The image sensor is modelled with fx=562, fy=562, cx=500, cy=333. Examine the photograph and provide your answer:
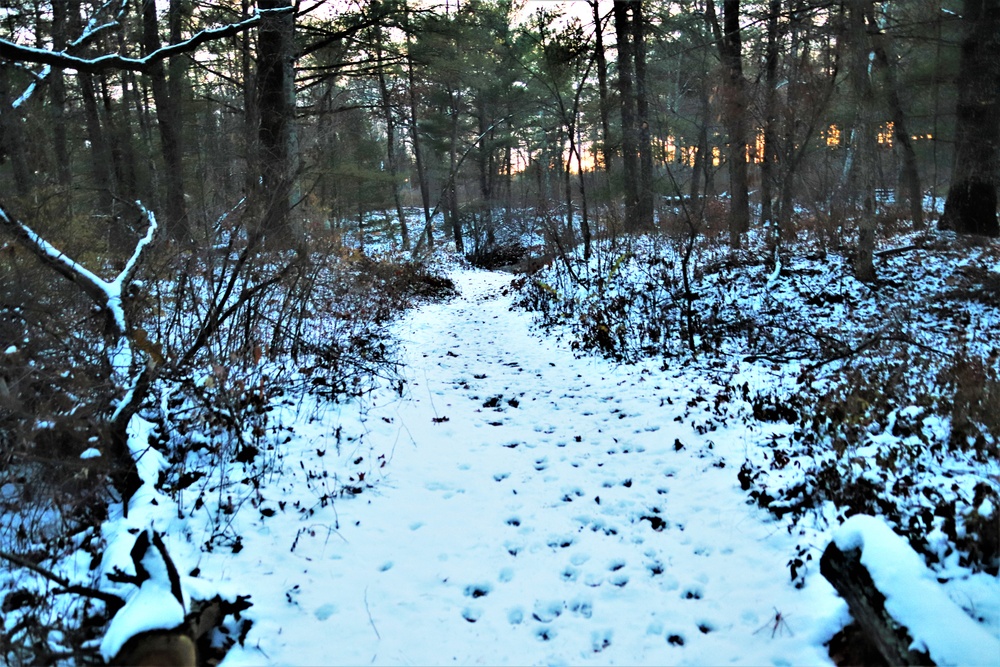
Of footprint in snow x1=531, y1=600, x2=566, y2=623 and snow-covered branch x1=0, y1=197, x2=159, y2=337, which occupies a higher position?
snow-covered branch x1=0, y1=197, x2=159, y2=337

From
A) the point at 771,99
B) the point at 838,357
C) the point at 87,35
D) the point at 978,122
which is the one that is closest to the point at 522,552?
the point at 87,35

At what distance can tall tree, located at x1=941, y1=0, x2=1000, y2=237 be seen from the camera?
9.86m

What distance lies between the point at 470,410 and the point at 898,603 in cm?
457

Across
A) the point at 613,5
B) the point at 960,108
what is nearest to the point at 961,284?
the point at 960,108

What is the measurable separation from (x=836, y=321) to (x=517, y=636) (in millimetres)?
7133

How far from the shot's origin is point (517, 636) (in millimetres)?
3055

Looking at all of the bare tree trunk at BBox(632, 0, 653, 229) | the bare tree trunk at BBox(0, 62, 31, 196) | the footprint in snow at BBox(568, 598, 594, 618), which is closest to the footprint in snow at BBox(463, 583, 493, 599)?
the footprint in snow at BBox(568, 598, 594, 618)

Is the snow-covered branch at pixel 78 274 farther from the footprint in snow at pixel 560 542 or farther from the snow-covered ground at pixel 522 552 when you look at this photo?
the footprint in snow at pixel 560 542

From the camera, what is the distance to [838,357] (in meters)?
6.46

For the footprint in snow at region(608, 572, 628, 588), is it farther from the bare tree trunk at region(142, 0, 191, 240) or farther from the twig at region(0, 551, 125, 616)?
the bare tree trunk at region(142, 0, 191, 240)

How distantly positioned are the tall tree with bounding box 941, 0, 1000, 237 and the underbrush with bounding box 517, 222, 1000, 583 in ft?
2.81

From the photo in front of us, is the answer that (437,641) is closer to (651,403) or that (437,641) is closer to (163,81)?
(651,403)

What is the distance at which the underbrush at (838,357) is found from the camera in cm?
379

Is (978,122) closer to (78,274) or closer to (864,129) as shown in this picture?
(864,129)
